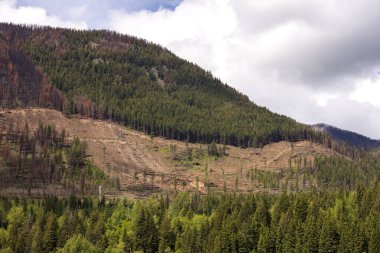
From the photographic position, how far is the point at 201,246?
162625 millimetres

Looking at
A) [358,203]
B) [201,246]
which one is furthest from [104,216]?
[358,203]

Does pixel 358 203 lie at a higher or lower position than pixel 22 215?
higher

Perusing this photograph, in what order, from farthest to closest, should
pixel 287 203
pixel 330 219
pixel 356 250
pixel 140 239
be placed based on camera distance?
pixel 287 203, pixel 140 239, pixel 330 219, pixel 356 250

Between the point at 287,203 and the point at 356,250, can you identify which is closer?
the point at 356,250

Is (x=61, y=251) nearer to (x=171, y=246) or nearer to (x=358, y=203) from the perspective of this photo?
(x=171, y=246)

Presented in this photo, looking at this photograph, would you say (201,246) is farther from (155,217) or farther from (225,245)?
(155,217)

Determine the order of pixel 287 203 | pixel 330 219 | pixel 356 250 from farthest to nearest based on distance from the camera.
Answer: pixel 287 203
pixel 330 219
pixel 356 250

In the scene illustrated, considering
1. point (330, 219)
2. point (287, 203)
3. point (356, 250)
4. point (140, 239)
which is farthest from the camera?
point (287, 203)

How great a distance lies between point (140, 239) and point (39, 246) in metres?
35.6

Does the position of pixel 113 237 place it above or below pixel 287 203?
below

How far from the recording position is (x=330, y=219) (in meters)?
154

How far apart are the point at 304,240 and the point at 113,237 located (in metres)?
68.3

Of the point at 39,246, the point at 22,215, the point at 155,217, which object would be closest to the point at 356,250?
the point at 155,217

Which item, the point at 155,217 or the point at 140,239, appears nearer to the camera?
the point at 140,239
